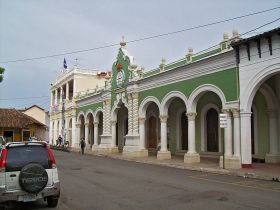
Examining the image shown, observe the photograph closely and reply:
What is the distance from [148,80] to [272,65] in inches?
439

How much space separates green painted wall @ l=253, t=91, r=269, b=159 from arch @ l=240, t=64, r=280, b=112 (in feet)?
10.1

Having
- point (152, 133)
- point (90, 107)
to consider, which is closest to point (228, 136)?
point (152, 133)

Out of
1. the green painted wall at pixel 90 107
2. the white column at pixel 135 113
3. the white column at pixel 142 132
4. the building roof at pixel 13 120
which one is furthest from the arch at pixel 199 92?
the building roof at pixel 13 120

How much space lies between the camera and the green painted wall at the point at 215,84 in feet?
55.1

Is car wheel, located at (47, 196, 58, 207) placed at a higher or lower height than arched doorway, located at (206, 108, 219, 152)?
lower

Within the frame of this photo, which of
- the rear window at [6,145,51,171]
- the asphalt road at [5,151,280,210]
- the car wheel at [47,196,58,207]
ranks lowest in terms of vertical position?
the asphalt road at [5,151,280,210]

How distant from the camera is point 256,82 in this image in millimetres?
15523

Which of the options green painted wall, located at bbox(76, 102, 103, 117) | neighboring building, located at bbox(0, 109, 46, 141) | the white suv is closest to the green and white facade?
green painted wall, located at bbox(76, 102, 103, 117)

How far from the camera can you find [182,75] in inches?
818

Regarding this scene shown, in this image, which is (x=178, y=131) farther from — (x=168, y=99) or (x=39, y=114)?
(x=39, y=114)

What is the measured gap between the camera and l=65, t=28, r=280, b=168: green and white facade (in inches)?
628

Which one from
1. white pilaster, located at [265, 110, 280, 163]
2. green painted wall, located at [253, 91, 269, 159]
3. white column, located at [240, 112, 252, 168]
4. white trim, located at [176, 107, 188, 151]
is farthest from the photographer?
white trim, located at [176, 107, 188, 151]

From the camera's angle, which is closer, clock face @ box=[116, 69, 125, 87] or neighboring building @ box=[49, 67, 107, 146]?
clock face @ box=[116, 69, 125, 87]

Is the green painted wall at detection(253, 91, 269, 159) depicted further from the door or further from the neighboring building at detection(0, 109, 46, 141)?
the neighboring building at detection(0, 109, 46, 141)
